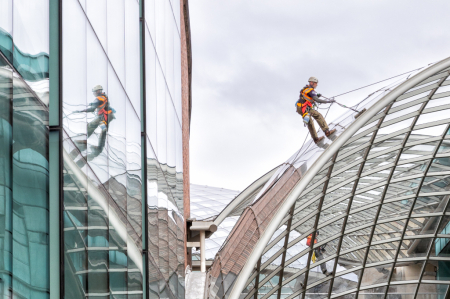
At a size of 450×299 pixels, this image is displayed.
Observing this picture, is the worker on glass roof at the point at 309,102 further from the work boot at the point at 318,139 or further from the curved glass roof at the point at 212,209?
the curved glass roof at the point at 212,209

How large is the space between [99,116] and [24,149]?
301cm

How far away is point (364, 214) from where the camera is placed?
38.4 metres

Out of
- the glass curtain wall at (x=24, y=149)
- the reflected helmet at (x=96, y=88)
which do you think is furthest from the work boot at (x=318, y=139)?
the glass curtain wall at (x=24, y=149)

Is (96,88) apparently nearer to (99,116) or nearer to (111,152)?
(99,116)

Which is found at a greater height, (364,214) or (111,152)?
(364,214)

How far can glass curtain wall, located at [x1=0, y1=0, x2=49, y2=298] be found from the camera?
16.9 feet

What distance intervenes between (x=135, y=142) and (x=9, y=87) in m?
6.39

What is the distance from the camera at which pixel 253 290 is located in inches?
1421

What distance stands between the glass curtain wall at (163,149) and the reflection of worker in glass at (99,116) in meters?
3.85

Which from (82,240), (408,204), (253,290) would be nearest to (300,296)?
(253,290)

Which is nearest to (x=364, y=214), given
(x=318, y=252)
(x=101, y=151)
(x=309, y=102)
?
(x=318, y=252)

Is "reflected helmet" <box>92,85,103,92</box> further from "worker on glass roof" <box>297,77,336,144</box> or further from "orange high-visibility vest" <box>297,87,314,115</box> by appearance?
"orange high-visibility vest" <box>297,87,314,115</box>

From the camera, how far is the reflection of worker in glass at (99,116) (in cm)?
806

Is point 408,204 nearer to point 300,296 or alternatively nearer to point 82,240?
point 300,296
